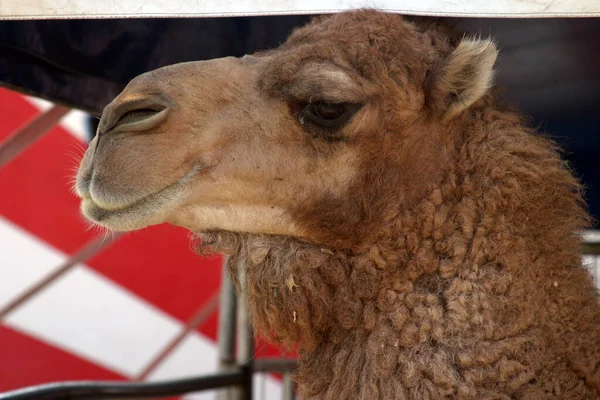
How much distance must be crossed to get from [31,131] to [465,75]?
2.08m

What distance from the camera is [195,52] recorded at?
3.27m

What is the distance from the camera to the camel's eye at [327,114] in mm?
2244

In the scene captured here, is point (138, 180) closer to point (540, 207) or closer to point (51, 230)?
point (540, 207)

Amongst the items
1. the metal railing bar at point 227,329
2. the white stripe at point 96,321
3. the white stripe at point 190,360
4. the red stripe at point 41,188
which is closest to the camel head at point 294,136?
the metal railing bar at point 227,329

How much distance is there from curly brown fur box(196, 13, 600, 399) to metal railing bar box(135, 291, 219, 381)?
15.7 feet

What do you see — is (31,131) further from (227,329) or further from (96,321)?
(96,321)

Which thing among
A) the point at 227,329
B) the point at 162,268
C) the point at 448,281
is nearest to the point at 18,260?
the point at 162,268

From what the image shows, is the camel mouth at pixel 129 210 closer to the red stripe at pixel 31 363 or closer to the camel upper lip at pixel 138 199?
the camel upper lip at pixel 138 199

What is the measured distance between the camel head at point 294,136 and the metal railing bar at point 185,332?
4.96 m

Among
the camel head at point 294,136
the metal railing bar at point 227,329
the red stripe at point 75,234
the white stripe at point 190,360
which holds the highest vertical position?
the red stripe at point 75,234

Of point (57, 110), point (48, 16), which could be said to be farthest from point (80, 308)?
point (48, 16)

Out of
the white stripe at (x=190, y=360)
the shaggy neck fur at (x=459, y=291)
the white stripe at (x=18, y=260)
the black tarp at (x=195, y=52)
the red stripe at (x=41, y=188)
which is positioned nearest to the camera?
the shaggy neck fur at (x=459, y=291)

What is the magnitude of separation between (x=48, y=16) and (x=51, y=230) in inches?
195

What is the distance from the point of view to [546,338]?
Result: 2219mm
